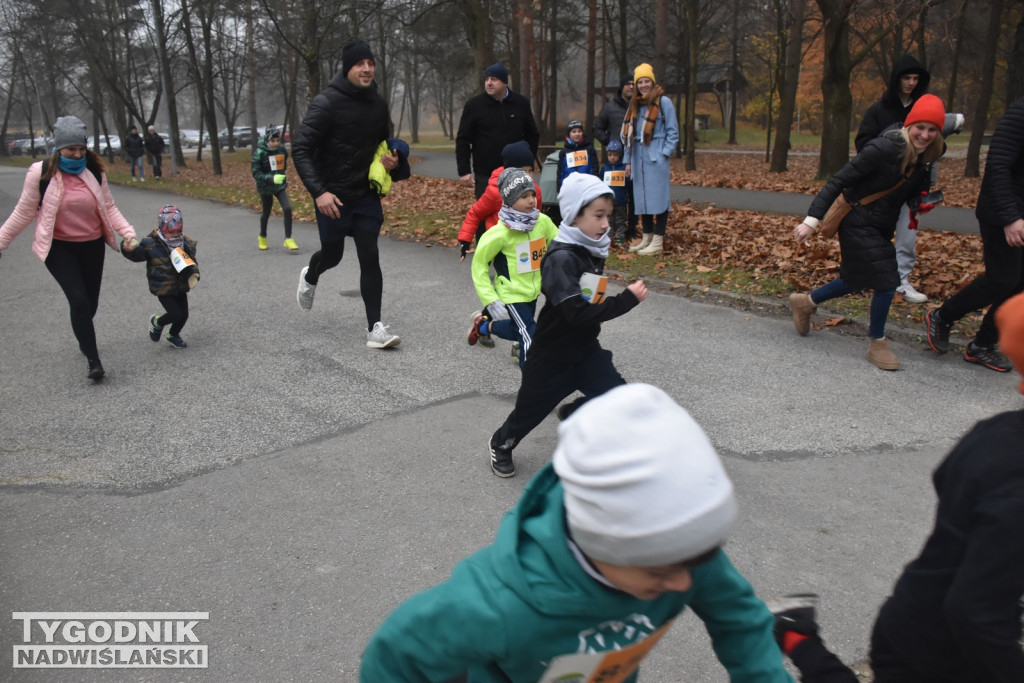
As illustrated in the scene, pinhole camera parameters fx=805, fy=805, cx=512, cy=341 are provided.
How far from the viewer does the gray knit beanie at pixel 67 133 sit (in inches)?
217

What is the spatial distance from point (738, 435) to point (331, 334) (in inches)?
146

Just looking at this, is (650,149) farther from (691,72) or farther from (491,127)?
(691,72)

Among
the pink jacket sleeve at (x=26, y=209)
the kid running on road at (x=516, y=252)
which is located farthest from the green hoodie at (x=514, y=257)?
the pink jacket sleeve at (x=26, y=209)

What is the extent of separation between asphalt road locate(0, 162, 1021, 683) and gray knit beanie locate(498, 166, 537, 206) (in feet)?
4.42

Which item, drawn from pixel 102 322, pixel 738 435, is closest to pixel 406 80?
pixel 102 322

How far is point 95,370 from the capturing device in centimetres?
581

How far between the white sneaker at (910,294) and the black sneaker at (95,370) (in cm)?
667

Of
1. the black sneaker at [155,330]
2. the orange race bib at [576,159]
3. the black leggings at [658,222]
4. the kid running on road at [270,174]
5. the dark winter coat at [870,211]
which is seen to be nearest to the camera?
the dark winter coat at [870,211]

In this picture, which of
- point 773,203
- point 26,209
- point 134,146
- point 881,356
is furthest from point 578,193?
point 134,146

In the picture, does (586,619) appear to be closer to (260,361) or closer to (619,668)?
(619,668)

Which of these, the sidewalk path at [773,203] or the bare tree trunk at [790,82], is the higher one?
the bare tree trunk at [790,82]

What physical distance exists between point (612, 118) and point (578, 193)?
22.1 feet

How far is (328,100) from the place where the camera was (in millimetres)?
6082

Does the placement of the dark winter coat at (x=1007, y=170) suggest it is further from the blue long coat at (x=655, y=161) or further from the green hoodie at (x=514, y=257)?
the blue long coat at (x=655, y=161)
